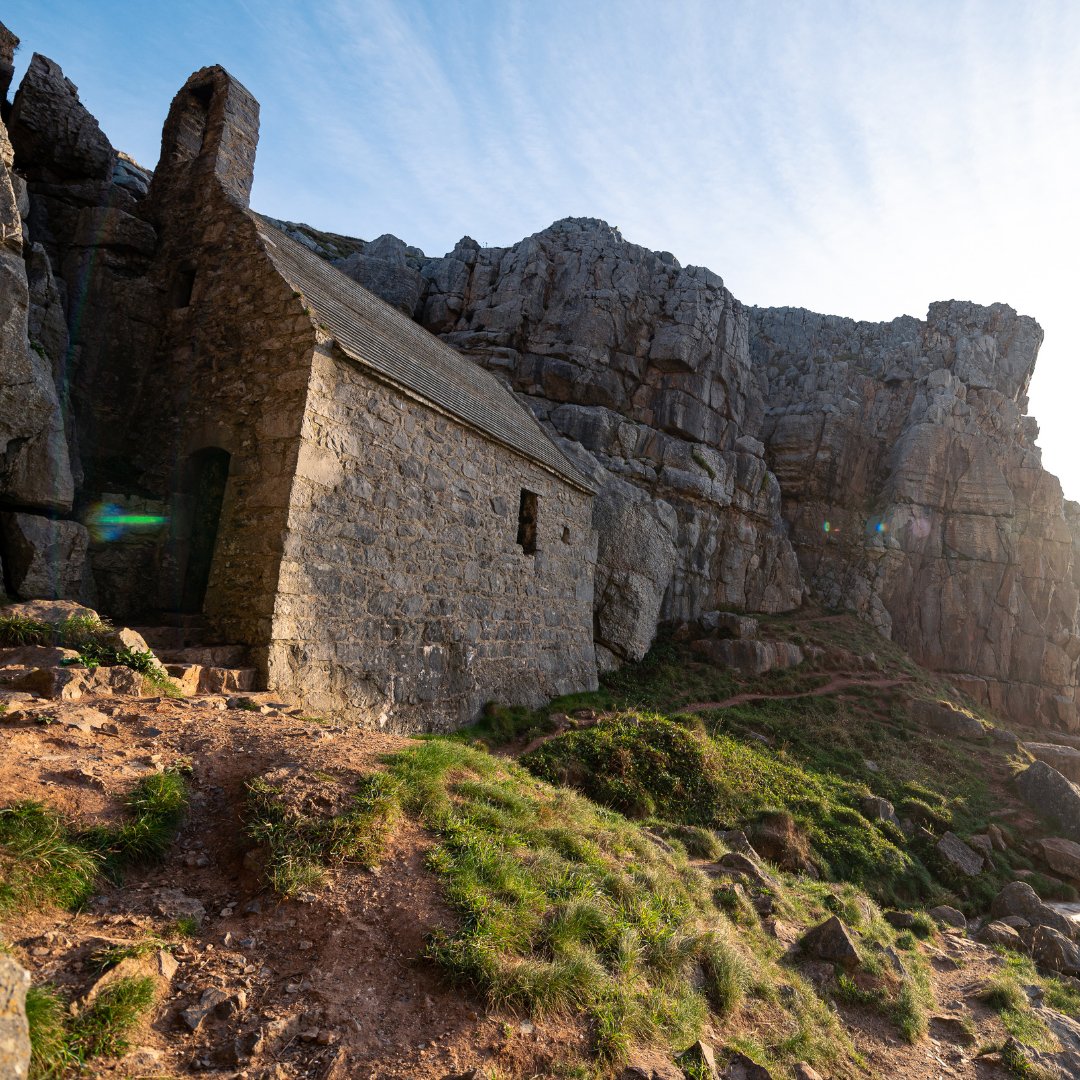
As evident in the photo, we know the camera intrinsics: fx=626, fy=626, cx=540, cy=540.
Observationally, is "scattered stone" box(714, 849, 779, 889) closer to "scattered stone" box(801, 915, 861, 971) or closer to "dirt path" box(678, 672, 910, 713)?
"scattered stone" box(801, 915, 861, 971)

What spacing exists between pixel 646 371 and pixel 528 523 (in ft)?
63.3

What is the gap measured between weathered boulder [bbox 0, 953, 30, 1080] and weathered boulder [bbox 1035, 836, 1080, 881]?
51.9ft

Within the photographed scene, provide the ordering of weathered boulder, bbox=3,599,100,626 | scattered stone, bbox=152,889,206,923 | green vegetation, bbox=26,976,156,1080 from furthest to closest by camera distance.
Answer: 1. weathered boulder, bbox=3,599,100,626
2. scattered stone, bbox=152,889,206,923
3. green vegetation, bbox=26,976,156,1080

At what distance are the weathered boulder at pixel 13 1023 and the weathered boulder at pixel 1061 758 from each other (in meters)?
25.1

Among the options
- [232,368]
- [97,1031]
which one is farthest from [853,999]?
[232,368]

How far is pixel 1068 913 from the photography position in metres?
10.3

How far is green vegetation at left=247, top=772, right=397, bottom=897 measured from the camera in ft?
13.5

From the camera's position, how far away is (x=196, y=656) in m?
8.14

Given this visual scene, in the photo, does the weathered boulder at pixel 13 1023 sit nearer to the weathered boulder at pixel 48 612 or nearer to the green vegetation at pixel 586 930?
the green vegetation at pixel 586 930

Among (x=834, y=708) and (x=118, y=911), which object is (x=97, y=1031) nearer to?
(x=118, y=911)

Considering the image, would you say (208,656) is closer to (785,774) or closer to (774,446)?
(785,774)

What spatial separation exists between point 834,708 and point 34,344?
22269 mm

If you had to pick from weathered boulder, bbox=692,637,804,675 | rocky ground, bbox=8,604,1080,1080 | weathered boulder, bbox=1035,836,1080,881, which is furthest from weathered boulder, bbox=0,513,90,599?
weathered boulder, bbox=692,637,804,675

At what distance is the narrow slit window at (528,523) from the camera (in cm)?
1511
